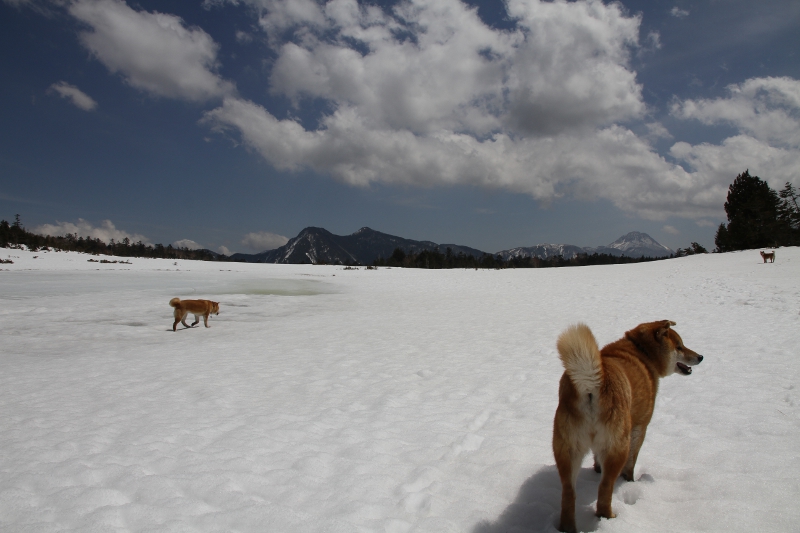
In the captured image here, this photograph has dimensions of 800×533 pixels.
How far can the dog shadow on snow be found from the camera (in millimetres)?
3025

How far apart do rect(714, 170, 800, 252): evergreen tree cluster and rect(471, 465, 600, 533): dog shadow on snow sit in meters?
60.3

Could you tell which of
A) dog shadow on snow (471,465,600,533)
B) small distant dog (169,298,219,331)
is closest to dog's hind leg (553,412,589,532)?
dog shadow on snow (471,465,600,533)

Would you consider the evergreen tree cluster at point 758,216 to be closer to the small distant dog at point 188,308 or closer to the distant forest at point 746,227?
the distant forest at point 746,227

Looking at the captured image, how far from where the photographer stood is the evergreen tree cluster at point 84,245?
5928 centimetres

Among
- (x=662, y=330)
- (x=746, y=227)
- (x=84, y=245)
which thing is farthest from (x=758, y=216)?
(x=84, y=245)

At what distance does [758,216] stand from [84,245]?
116790mm

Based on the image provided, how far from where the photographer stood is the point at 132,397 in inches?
232

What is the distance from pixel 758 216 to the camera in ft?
169

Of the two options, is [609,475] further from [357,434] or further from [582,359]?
[357,434]

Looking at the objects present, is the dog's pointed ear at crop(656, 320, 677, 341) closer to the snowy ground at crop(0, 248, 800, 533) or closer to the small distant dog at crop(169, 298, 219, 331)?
the snowy ground at crop(0, 248, 800, 533)

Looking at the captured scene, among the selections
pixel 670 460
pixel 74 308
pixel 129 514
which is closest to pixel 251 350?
pixel 129 514

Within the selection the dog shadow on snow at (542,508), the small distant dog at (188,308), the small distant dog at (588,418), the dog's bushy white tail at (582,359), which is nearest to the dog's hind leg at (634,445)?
the dog shadow on snow at (542,508)

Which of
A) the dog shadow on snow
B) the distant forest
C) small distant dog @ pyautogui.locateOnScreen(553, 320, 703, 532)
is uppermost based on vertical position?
the distant forest

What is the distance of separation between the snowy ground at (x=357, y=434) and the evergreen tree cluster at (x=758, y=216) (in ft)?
182
